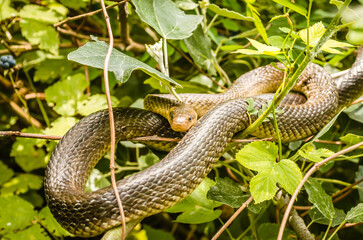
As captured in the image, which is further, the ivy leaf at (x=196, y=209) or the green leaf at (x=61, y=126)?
the green leaf at (x=61, y=126)

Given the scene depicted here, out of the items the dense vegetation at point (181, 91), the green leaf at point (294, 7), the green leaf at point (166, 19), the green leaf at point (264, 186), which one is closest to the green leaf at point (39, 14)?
the dense vegetation at point (181, 91)

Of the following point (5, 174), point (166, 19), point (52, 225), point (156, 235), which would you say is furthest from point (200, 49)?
point (5, 174)

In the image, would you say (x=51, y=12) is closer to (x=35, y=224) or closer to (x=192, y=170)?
(x=35, y=224)

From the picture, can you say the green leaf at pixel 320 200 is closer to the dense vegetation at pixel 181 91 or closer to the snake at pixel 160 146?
the dense vegetation at pixel 181 91

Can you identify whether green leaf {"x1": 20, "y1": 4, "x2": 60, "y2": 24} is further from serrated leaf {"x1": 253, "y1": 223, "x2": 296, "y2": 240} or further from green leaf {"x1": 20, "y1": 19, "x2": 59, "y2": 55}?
serrated leaf {"x1": 253, "y1": 223, "x2": 296, "y2": 240}

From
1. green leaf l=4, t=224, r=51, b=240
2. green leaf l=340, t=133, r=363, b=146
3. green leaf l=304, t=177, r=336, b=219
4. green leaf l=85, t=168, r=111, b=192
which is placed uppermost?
green leaf l=340, t=133, r=363, b=146

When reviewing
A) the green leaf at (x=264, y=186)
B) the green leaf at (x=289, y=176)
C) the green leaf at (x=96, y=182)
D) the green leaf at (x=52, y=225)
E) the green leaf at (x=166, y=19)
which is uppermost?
the green leaf at (x=166, y=19)

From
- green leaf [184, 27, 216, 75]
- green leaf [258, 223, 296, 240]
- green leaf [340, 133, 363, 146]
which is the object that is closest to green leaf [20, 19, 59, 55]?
green leaf [184, 27, 216, 75]

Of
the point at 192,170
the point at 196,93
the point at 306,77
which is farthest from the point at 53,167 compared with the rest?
the point at 306,77
